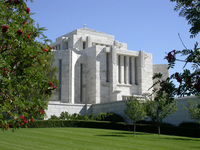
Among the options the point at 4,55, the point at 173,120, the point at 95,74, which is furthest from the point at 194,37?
the point at 95,74

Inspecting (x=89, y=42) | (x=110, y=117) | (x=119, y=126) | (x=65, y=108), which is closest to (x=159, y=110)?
(x=119, y=126)

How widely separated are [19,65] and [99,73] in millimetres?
41306

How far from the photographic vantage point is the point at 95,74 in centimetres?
4934

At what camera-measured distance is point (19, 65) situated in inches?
332

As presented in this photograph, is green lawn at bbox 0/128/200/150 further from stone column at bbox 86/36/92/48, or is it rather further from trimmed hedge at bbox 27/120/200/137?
stone column at bbox 86/36/92/48

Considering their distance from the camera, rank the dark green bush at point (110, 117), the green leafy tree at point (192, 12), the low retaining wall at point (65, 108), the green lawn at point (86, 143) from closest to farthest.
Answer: the green leafy tree at point (192, 12), the green lawn at point (86, 143), the dark green bush at point (110, 117), the low retaining wall at point (65, 108)

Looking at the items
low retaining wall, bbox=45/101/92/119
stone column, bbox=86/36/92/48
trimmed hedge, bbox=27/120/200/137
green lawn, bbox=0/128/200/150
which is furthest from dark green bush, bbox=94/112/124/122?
stone column, bbox=86/36/92/48

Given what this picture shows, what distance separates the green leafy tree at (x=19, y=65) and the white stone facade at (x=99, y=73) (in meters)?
38.4

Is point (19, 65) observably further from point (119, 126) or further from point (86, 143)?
point (119, 126)

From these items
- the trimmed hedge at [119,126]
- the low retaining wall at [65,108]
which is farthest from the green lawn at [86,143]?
the low retaining wall at [65,108]

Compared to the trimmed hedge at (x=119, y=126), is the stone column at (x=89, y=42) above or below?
above

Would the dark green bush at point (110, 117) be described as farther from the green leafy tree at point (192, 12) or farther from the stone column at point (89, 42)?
the green leafy tree at point (192, 12)

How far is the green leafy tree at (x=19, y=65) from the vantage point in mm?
7684

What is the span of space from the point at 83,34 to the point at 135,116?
121ft
